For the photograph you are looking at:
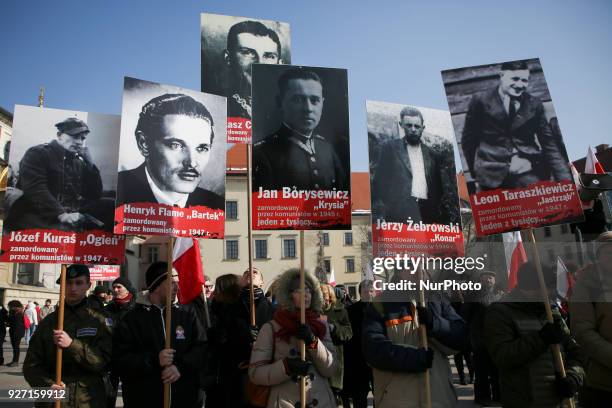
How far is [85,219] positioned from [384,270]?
10.9 feet

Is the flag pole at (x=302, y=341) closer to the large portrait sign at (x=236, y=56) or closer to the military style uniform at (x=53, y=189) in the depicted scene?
the military style uniform at (x=53, y=189)

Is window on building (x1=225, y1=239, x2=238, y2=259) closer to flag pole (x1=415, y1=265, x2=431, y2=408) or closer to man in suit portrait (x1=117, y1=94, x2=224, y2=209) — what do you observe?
man in suit portrait (x1=117, y1=94, x2=224, y2=209)

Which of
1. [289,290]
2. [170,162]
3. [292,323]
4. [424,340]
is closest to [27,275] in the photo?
[170,162]

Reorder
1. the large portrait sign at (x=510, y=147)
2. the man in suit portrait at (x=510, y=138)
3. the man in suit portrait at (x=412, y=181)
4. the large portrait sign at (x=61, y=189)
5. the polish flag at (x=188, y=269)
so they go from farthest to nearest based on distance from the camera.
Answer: the polish flag at (x=188, y=269) < the man in suit portrait at (x=412, y=181) < the large portrait sign at (x=61, y=189) < the man in suit portrait at (x=510, y=138) < the large portrait sign at (x=510, y=147)

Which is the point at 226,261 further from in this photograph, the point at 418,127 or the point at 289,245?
Result: the point at 418,127

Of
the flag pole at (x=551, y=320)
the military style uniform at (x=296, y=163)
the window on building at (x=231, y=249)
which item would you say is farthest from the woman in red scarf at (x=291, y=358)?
the window on building at (x=231, y=249)

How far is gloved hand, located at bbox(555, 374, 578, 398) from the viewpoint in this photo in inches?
163

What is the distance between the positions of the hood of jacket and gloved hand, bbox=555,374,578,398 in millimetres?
2133

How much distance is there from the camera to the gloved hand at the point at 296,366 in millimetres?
4293

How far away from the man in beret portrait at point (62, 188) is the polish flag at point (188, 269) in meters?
1.90

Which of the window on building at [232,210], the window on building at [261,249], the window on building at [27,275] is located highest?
the window on building at [232,210]

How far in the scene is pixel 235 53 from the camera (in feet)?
25.4

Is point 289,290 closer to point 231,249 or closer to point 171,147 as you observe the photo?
point 171,147

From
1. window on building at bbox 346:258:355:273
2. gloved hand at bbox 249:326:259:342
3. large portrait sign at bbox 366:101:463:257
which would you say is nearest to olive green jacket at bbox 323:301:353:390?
gloved hand at bbox 249:326:259:342
